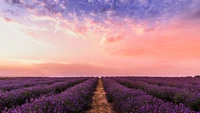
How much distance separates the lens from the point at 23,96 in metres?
7.12

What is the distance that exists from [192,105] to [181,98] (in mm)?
837

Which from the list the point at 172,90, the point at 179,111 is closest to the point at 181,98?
the point at 172,90

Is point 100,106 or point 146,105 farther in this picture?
point 100,106

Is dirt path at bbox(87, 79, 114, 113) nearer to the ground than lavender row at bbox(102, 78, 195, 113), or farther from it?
nearer to the ground

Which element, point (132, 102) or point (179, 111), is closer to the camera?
point (179, 111)

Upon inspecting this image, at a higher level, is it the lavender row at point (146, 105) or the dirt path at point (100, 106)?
the lavender row at point (146, 105)

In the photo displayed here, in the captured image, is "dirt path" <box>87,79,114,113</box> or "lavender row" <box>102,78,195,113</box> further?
"dirt path" <box>87,79,114,113</box>

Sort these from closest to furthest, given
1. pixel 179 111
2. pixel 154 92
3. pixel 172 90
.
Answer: pixel 179 111 → pixel 172 90 → pixel 154 92

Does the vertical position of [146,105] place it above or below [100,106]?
above

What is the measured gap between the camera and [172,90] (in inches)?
330

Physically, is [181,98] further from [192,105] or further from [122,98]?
[122,98]

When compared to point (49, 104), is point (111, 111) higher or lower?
lower

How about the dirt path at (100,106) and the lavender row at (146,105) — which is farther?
the dirt path at (100,106)

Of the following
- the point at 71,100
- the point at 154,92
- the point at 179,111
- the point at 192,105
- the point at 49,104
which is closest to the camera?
the point at 179,111
